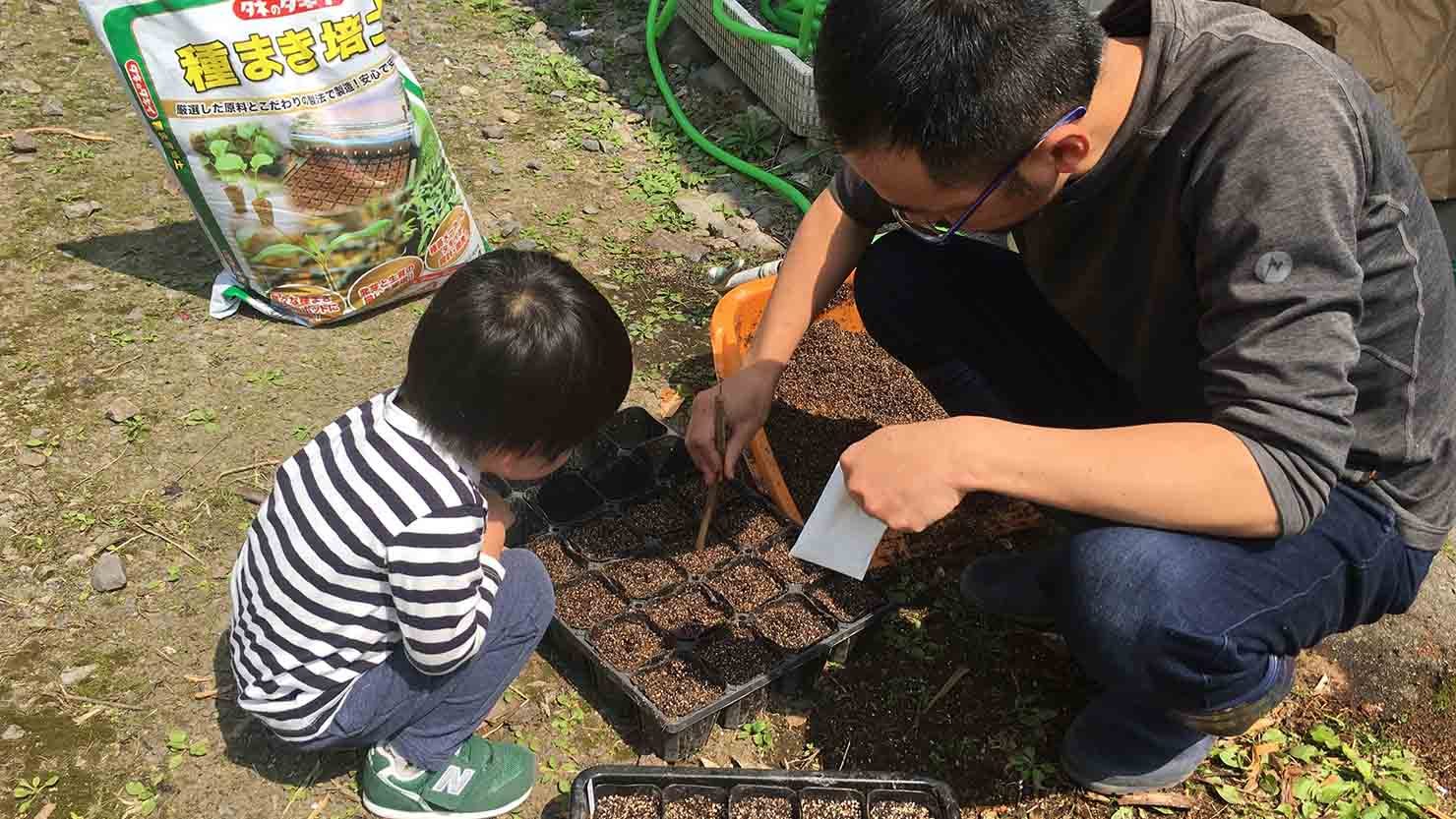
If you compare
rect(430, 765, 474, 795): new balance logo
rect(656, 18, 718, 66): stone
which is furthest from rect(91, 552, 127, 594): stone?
rect(656, 18, 718, 66): stone

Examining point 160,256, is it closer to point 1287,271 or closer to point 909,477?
point 909,477

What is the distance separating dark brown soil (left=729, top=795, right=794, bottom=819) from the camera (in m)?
1.83

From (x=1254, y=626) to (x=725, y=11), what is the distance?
3096mm

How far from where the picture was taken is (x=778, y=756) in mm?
2064

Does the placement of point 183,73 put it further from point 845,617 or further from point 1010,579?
point 1010,579

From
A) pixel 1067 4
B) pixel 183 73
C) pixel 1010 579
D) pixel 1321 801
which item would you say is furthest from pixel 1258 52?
pixel 183 73

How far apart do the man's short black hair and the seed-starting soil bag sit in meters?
1.73

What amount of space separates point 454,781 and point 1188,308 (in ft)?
4.87

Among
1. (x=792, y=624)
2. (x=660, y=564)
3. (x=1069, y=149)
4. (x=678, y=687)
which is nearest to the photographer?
(x=1069, y=149)

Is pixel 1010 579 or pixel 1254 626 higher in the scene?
pixel 1254 626

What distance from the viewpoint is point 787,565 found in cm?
227

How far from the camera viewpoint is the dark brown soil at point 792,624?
2090mm

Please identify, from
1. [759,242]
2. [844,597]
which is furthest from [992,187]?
[759,242]

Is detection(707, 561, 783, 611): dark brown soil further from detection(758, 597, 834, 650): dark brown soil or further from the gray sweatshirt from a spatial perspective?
the gray sweatshirt
